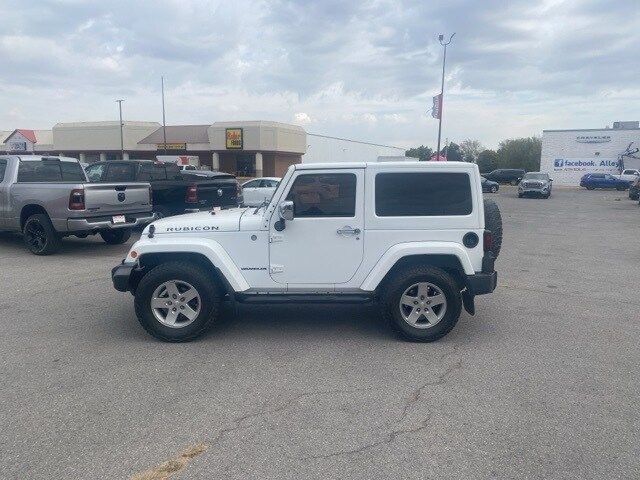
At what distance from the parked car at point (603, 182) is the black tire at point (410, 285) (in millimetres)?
46905

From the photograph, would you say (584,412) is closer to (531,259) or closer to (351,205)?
(351,205)

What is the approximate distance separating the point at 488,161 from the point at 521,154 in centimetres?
420

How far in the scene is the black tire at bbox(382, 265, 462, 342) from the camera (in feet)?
17.3

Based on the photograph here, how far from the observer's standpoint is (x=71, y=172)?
11562 millimetres

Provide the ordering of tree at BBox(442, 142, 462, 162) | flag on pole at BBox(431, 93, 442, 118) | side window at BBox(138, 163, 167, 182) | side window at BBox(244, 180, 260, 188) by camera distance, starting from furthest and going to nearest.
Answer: flag on pole at BBox(431, 93, 442, 118) < side window at BBox(244, 180, 260, 188) < tree at BBox(442, 142, 462, 162) < side window at BBox(138, 163, 167, 182)

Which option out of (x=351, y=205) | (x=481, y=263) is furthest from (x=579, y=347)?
(x=351, y=205)

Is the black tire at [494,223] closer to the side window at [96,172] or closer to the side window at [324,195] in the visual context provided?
the side window at [324,195]

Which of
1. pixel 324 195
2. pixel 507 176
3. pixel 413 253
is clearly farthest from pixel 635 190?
pixel 324 195

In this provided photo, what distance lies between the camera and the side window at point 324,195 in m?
5.29

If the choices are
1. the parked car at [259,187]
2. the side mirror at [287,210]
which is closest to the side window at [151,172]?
the parked car at [259,187]

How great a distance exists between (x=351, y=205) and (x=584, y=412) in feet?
8.84

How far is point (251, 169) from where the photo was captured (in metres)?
47.3

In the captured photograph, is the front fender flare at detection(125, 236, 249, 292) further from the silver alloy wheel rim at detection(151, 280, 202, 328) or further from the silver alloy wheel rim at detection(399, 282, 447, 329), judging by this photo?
the silver alloy wheel rim at detection(399, 282, 447, 329)

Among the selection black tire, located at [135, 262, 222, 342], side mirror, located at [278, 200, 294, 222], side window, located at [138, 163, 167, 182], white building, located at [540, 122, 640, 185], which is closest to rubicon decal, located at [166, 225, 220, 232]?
black tire, located at [135, 262, 222, 342]
